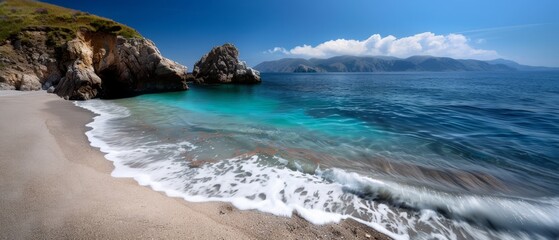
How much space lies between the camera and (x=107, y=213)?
14.4 ft

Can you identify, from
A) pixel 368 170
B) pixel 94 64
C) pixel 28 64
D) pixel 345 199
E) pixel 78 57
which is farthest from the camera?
pixel 94 64

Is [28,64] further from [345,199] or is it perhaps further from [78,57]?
[345,199]

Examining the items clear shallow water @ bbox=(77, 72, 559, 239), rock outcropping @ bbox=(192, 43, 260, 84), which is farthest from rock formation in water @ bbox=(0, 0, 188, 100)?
clear shallow water @ bbox=(77, 72, 559, 239)

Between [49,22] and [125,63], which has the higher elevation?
[49,22]

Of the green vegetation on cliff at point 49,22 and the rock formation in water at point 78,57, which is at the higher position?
the green vegetation on cliff at point 49,22

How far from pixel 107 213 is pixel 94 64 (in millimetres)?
37485

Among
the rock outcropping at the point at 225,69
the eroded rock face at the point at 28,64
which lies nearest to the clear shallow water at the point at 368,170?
the eroded rock face at the point at 28,64

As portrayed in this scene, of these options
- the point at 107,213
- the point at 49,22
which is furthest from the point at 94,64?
the point at 107,213

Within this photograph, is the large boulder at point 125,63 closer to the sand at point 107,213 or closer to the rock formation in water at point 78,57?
the rock formation in water at point 78,57

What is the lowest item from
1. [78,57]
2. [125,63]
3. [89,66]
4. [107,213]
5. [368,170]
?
[368,170]

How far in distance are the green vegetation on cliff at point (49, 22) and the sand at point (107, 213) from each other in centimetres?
3713

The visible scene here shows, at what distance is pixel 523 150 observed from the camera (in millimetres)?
9539

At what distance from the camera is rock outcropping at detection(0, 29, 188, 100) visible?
26953 millimetres

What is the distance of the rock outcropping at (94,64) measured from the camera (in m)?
27.0
